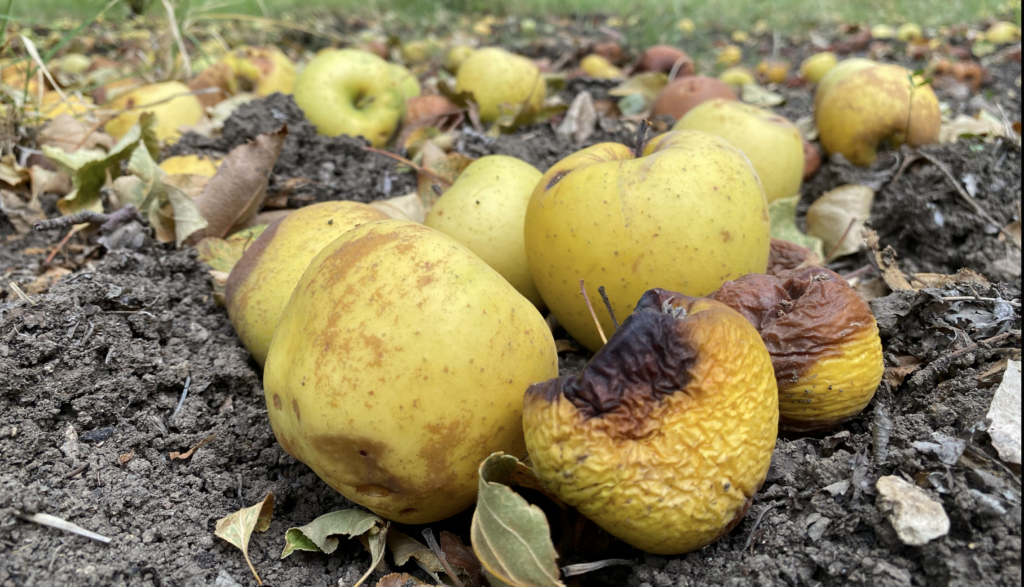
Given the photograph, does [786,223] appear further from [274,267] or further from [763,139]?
[274,267]

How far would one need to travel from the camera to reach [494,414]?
5.25 feet

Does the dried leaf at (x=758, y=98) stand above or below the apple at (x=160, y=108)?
below

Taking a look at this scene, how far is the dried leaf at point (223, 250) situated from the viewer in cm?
269

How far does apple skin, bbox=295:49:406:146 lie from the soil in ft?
4.51

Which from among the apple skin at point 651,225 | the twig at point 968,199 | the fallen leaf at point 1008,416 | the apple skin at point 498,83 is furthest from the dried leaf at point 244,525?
the apple skin at point 498,83

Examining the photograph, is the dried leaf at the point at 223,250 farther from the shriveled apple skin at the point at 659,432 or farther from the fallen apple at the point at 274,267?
the shriveled apple skin at the point at 659,432

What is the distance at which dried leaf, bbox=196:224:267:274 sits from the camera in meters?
2.69

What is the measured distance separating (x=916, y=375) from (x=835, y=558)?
689 millimetres

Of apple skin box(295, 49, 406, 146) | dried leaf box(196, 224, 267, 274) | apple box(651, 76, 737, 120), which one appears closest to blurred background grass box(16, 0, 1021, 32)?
apple box(651, 76, 737, 120)

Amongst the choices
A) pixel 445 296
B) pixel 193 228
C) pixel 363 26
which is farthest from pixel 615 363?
pixel 363 26

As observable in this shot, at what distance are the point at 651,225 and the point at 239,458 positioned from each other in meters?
1.33

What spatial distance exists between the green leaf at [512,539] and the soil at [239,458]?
0.86 feet

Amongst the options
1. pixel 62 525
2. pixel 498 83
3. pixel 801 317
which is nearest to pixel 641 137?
pixel 801 317

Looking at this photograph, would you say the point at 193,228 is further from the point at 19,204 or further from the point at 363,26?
the point at 363,26
